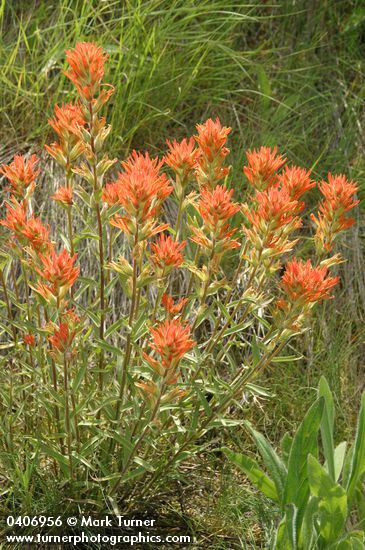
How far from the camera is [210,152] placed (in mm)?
2025

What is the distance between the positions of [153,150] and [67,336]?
144cm

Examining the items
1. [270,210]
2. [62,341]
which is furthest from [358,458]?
[62,341]

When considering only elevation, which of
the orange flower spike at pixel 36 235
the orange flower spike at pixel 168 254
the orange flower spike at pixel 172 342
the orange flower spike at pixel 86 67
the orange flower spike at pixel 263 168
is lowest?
the orange flower spike at pixel 172 342

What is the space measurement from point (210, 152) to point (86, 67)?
33 cm

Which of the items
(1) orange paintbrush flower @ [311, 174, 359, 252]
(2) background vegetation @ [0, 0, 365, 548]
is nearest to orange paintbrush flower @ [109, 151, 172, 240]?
(1) orange paintbrush flower @ [311, 174, 359, 252]

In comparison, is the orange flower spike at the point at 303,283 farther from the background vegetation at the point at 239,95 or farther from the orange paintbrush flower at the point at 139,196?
the background vegetation at the point at 239,95

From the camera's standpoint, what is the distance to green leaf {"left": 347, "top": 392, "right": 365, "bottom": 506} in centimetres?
209

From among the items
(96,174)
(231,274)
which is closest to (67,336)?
(96,174)

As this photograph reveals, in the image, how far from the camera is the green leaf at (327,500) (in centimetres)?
191

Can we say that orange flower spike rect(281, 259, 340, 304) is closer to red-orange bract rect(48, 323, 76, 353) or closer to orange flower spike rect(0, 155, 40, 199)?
red-orange bract rect(48, 323, 76, 353)

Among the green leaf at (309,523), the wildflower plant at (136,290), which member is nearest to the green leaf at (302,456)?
the green leaf at (309,523)

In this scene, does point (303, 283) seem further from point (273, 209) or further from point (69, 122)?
point (69, 122)

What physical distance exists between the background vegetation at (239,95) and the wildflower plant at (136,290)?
0.39 meters

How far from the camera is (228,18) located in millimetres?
3195
